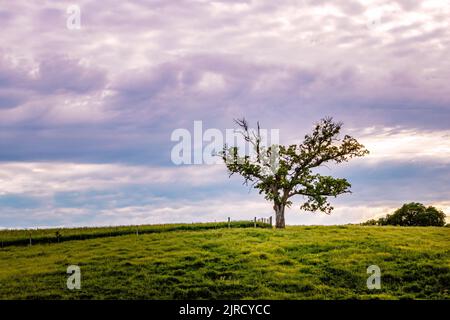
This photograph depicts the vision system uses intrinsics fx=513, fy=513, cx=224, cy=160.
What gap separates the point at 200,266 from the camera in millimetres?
38000

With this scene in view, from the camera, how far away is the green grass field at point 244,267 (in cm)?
3191

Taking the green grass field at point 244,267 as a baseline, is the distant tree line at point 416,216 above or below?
above

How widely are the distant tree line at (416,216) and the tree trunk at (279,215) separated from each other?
36.7 metres

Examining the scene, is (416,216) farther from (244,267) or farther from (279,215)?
(244,267)

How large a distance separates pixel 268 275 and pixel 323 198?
29.0m
